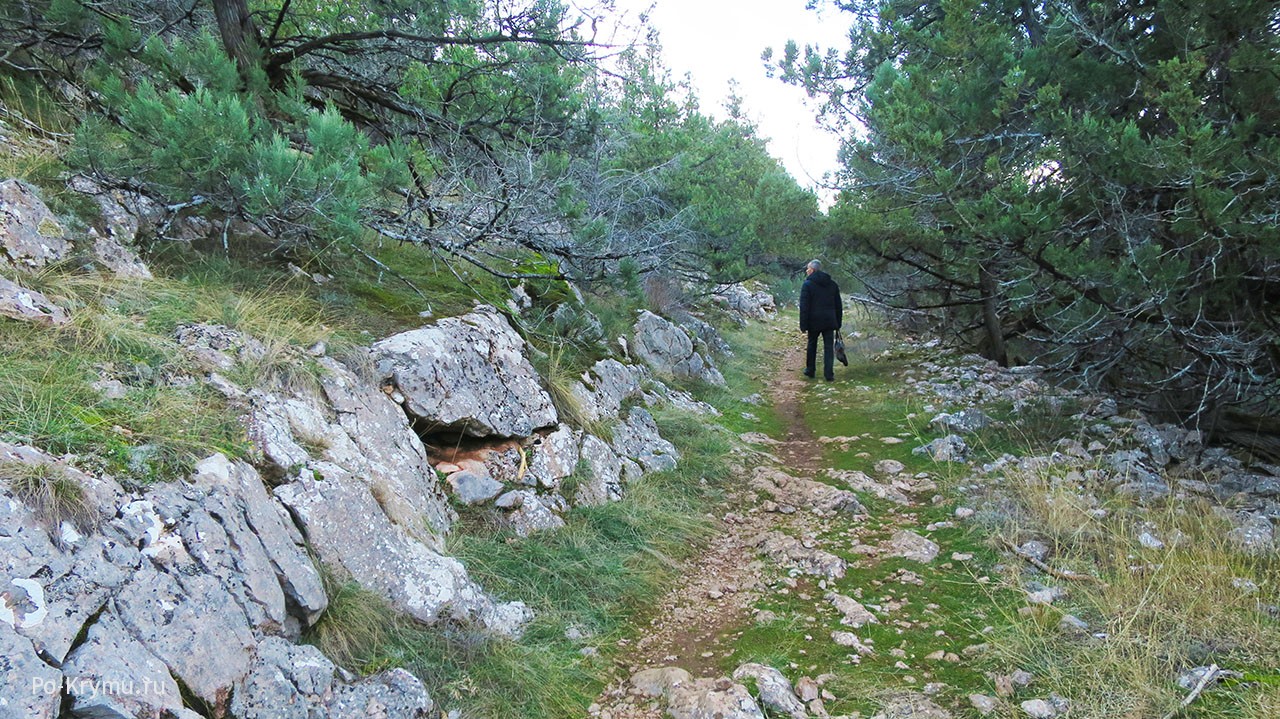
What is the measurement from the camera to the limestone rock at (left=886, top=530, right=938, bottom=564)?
423 centimetres

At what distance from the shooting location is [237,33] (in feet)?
17.1

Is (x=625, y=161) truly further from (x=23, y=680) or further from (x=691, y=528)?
(x=23, y=680)

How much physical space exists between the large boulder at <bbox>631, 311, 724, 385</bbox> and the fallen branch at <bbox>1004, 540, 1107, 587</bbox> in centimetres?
500

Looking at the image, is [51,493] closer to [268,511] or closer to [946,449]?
[268,511]

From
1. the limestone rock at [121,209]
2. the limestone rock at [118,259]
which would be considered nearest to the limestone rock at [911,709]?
the limestone rock at [118,259]

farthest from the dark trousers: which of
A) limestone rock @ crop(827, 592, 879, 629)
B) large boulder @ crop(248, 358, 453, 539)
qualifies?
large boulder @ crop(248, 358, 453, 539)

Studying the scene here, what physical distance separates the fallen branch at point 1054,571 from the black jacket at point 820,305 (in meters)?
6.04

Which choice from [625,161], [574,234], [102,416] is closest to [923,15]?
[625,161]

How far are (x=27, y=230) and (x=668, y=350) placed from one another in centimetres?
657

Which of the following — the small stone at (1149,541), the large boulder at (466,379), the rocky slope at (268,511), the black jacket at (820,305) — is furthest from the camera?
the black jacket at (820,305)

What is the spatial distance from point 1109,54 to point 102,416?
6.71 metres

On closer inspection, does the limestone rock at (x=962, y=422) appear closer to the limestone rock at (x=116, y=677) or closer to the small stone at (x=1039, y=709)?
the small stone at (x=1039, y=709)

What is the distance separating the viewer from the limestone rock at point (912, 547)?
4227mm

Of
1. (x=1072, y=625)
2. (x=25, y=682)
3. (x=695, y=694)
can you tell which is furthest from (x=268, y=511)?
(x=1072, y=625)
